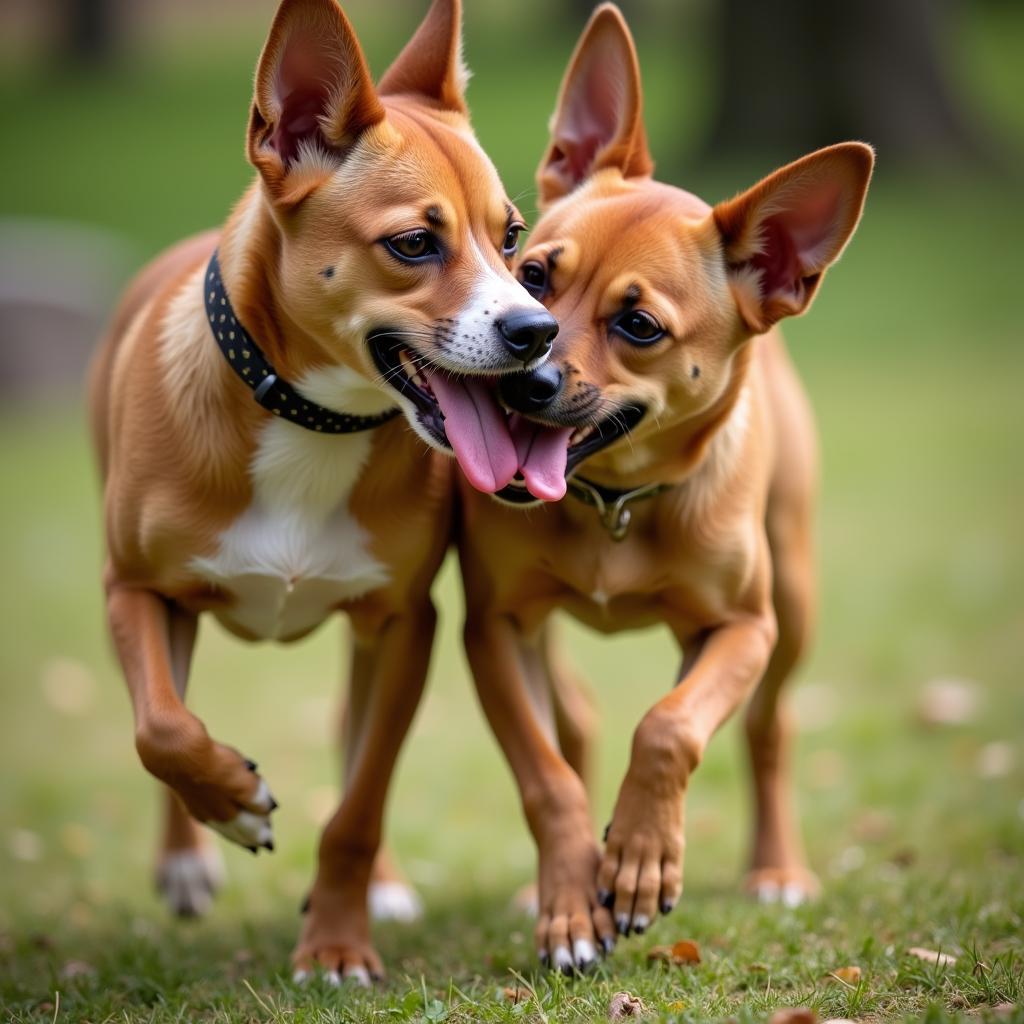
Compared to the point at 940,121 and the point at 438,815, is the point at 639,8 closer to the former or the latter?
the point at 940,121

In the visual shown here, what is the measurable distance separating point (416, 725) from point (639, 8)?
108 feet

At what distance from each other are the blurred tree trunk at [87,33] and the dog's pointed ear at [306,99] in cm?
3249

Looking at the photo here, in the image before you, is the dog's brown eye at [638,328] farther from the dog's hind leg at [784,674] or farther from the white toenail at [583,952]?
the white toenail at [583,952]

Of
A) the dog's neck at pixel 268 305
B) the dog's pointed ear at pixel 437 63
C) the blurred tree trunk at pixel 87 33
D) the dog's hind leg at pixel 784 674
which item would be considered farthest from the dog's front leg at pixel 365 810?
the blurred tree trunk at pixel 87 33

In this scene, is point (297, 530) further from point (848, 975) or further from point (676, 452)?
point (848, 975)

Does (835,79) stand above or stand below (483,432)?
below

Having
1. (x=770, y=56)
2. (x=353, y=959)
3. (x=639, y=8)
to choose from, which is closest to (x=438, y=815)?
(x=353, y=959)

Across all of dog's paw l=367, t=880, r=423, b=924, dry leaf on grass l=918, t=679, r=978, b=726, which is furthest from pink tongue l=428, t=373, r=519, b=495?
dry leaf on grass l=918, t=679, r=978, b=726

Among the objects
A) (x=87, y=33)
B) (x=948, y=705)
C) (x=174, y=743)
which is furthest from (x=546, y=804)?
(x=87, y=33)

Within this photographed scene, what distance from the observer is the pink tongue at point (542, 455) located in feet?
14.7

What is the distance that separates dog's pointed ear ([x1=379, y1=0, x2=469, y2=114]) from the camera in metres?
5.14

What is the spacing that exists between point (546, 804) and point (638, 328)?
1507mm

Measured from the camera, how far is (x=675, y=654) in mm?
9555

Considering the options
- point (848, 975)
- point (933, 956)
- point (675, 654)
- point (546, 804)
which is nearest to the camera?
point (848, 975)
